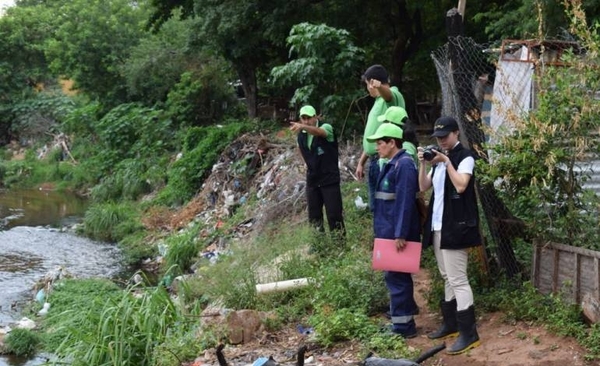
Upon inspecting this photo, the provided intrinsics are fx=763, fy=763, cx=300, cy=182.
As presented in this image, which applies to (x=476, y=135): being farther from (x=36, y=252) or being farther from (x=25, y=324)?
(x=36, y=252)

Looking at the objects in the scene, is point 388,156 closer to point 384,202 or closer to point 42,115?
point 384,202

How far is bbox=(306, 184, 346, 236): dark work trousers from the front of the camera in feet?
27.0

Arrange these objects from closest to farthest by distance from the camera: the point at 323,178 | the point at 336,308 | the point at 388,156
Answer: the point at 388,156 < the point at 336,308 < the point at 323,178

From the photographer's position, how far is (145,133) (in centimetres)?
2216

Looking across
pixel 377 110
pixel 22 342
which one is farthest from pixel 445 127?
pixel 22 342

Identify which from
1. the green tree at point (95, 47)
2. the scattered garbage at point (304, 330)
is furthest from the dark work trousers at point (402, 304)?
the green tree at point (95, 47)

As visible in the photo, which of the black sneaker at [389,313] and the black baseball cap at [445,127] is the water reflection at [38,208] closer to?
the black sneaker at [389,313]

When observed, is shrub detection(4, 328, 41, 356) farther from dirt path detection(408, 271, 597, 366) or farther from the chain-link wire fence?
the chain-link wire fence

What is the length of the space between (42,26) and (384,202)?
97.4ft

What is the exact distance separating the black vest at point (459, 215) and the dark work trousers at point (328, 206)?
2524 millimetres

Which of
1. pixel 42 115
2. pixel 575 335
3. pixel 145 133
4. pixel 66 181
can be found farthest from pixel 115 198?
pixel 575 335

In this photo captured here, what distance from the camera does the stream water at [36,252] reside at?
1201 centimetres

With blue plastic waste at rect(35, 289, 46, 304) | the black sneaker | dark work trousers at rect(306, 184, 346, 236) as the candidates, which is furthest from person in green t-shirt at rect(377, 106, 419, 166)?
blue plastic waste at rect(35, 289, 46, 304)

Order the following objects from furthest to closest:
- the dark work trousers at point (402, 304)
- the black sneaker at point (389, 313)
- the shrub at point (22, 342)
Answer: the shrub at point (22, 342), the black sneaker at point (389, 313), the dark work trousers at point (402, 304)
